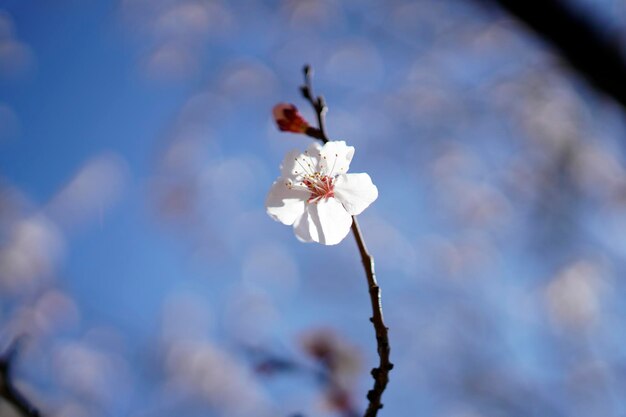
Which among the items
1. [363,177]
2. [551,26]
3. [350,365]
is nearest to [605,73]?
[551,26]

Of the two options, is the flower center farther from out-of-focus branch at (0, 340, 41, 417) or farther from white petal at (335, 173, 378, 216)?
out-of-focus branch at (0, 340, 41, 417)

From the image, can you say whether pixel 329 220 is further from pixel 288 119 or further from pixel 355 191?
pixel 288 119

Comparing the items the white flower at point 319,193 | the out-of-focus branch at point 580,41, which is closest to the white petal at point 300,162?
the white flower at point 319,193

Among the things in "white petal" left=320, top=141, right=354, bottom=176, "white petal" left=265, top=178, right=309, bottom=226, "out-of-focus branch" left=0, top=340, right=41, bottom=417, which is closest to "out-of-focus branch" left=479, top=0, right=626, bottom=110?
"white petal" left=320, top=141, right=354, bottom=176

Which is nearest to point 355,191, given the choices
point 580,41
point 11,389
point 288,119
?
point 288,119

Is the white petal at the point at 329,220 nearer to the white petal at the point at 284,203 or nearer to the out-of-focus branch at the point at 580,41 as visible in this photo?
the white petal at the point at 284,203

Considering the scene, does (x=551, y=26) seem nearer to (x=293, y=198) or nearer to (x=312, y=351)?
(x=293, y=198)
